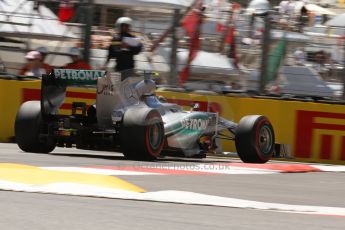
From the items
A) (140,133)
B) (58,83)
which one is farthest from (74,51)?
(140,133)

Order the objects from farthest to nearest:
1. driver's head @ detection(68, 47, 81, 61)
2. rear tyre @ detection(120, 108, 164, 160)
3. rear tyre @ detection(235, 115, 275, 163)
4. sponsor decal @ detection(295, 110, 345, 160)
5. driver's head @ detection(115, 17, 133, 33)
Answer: driver's head @ detection(68, 47, 81, 61)
sponsor decal @ detection(295, 110, 345, 160)
driver's head @ detection(115, 17, 133, 33)
rear tyre @ detection(235, 115, 275, 163)
rear tyre @ detection(120, 108, 164, 160)

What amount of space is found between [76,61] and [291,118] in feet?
11.9

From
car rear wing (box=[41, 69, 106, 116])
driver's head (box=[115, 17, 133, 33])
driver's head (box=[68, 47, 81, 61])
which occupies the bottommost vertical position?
Result: car rear wing (box=[41, 69, 106, 116])

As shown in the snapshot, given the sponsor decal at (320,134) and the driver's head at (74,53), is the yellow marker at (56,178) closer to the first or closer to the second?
the driver's head at (74,53)

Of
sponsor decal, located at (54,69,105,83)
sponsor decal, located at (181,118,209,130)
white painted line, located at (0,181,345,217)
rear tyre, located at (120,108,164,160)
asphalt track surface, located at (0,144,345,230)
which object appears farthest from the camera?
sponsor decal, located at (181,118,209,130)

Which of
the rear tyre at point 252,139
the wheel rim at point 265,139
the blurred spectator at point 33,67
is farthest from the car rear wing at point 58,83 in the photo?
the blurred spectator at point 33,67

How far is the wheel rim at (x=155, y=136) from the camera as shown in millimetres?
10828

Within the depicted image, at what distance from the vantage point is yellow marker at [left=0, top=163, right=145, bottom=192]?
301 inches

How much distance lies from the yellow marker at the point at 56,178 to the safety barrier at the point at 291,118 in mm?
5428

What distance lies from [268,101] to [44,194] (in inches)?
303

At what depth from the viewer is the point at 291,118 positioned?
14141mm

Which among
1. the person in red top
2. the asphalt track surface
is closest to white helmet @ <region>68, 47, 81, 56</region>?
the person in red top

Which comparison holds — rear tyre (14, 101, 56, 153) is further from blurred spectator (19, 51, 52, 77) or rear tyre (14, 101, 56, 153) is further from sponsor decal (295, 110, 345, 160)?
sponsor decal (295, 110, 345, 160)

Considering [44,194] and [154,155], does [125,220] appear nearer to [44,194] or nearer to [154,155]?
[44,194]
